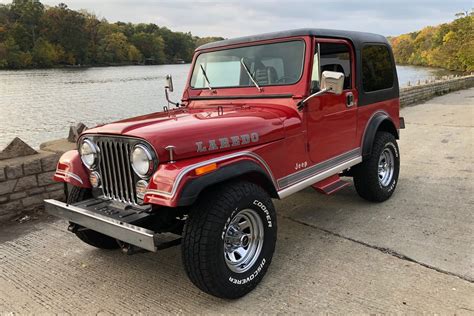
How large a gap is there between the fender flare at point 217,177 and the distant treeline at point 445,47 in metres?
34.6

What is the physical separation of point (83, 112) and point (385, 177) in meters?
Answer: 12.8

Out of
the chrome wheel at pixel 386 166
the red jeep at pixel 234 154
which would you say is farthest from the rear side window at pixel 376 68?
the chrome wheel at pixel 386 166

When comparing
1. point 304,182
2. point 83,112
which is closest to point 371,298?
point 304,182

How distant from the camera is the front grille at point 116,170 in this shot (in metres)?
2.80

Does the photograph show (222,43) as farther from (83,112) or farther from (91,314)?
(83,112)

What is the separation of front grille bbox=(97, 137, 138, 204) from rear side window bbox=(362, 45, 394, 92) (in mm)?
2783

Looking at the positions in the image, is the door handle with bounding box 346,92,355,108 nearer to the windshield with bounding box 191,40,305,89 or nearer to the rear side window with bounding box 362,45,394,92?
the rear side window with bounding box 362,45,394,92

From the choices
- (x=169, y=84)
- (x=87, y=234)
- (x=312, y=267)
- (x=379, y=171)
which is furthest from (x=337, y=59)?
(x=87, y=234)

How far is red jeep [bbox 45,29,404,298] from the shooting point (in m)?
2.58

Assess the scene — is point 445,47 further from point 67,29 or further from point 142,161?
point 142,161

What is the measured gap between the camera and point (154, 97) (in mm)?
19219

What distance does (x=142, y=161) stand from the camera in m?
2.62

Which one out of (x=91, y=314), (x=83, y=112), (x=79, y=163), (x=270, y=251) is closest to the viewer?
(x=91, y=314)

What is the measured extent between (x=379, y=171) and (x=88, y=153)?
3.30 m
